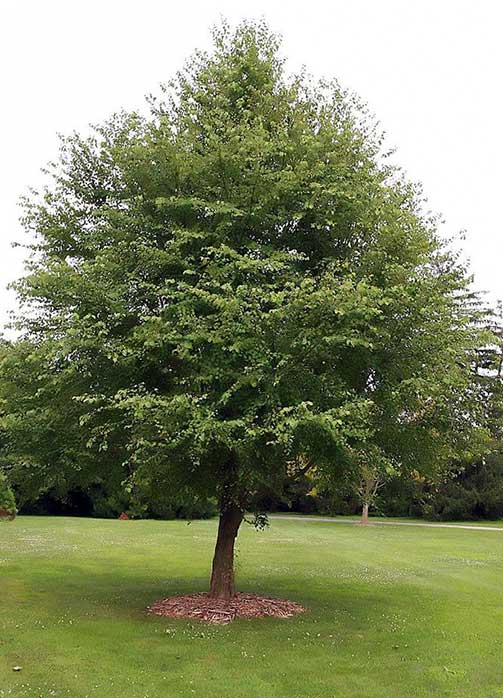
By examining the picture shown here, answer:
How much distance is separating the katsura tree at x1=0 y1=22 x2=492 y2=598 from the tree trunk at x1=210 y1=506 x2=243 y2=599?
4cm

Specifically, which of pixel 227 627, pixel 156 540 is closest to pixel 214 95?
pixel 227 627

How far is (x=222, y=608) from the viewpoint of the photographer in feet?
46.7

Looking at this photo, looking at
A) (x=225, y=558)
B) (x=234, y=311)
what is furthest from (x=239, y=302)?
(x=225, y=558)

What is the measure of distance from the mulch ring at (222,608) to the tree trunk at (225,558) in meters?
0.20

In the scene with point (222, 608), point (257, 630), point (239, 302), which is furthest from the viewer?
point (222, 608)

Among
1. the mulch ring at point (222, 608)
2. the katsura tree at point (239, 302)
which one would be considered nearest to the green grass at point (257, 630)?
the mulch ring at point (222, 608)

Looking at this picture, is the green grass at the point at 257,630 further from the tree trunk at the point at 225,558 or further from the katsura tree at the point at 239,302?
the katsura tree at the point at 239,302

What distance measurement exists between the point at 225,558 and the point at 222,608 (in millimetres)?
1081

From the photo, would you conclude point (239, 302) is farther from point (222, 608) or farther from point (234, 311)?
point (222, 608)

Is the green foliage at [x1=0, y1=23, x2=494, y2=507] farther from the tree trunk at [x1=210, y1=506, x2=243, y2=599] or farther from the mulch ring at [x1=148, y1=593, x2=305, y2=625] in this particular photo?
the mulch ring at [x1=148, y1=593, x2=305, y2=625]

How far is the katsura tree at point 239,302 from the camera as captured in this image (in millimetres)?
11867

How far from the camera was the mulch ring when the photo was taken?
1392 cm

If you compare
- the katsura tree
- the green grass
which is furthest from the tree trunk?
the green grass

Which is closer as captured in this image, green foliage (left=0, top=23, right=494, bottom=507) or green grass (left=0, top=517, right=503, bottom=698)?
green grass (left=0, top=517, right=503, bottom=698)
